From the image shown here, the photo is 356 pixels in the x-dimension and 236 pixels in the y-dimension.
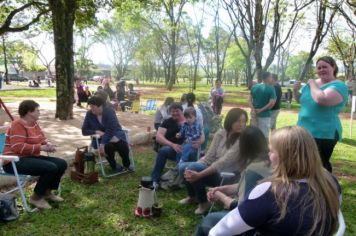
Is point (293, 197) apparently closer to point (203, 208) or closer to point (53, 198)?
point (203, 208)

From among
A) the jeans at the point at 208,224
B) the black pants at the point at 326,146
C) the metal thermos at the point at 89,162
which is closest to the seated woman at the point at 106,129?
the metal thermos at the point at 89,162

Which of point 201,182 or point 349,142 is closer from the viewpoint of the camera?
point 201,182

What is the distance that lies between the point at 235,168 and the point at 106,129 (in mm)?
2524

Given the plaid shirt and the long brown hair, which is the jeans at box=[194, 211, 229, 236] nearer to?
the long brown hair

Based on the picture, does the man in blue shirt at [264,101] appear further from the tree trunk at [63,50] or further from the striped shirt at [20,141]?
the tree trunk at [63,50]

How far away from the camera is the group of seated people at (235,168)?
1.91m

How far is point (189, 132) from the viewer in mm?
5582

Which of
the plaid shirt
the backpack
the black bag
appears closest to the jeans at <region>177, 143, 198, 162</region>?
the plaid shirt

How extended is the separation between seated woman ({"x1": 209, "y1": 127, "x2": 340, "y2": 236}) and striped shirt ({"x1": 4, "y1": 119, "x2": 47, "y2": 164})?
Answer: 3247 mm

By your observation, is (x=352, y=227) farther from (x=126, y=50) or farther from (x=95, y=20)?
(x=126, y=50)

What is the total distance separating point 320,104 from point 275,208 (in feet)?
7.49

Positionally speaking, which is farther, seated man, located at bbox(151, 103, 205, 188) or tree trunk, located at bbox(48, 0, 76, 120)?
tree trunk, located at bbox(48, 0, 76, 120)

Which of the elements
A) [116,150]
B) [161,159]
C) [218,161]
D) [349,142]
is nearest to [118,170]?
[116,150]

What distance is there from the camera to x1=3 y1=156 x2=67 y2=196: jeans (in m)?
4.52
